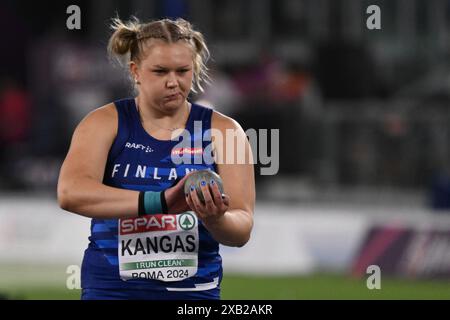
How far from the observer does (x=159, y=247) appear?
561 cm

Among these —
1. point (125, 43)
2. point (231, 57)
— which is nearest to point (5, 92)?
point (231, 57)

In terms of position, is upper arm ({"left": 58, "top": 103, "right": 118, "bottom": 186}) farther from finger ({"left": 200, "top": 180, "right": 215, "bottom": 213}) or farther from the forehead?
finger ({"left": 200, "top": 180, "right": 215, "bottom": 213})

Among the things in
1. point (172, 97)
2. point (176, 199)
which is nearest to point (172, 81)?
point (172, 97)

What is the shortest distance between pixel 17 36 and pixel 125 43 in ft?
56.6

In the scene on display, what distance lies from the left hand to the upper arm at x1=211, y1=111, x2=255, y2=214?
42cm

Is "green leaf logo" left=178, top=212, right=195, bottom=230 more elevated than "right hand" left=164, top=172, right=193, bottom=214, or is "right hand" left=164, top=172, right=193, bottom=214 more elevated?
"right hand" left=164, top=172, right=193, bottom=214

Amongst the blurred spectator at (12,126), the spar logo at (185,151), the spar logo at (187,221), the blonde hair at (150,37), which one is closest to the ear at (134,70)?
the blonde hair at (150,37)

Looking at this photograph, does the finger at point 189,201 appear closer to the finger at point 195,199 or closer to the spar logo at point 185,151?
the finger at point 195,199

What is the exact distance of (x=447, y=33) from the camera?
1983 centimetres

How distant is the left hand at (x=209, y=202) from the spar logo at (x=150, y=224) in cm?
50

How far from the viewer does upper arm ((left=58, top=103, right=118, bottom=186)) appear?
17.7 feet

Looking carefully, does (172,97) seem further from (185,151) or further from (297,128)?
(297,128)

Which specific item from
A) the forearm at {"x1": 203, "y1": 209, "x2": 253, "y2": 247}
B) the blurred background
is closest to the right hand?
the forearm at {"x1": 203, "y1": 209, "x2": 253, "y2": 247}

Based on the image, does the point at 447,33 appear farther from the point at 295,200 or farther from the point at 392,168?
the point at 295,200
